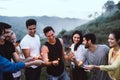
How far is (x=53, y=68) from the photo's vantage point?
6.71 metres

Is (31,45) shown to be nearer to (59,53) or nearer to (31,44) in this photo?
(31,44)

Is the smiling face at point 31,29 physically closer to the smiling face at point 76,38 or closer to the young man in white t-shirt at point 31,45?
the young man in white t-shirt at point 31,45

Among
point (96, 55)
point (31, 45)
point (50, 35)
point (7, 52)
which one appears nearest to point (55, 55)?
point (50, 35)

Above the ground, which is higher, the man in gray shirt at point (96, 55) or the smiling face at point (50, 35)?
the smiling face at point (50, 35)

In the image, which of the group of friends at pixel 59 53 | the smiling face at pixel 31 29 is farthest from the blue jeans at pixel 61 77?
the smiling face at pixel 31 29

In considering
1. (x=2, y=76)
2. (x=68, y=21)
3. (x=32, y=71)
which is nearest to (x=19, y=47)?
(x=32, y=71)

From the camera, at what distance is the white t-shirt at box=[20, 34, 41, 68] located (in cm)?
673

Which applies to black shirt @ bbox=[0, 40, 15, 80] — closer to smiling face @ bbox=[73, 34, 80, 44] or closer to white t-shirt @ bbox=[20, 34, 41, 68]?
white t-shirt @ bbox=[20, 34, 41, 68]

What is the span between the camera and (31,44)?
22.2 ft

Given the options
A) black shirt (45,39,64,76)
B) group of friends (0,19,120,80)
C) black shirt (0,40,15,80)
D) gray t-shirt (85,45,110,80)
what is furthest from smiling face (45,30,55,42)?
black shirt (0,40,15,80)

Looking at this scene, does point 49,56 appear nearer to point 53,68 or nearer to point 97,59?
point 53,68

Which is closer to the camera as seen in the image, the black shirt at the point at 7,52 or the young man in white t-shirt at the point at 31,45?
the black shirt at the point at 7,52

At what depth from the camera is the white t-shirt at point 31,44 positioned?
265 inches

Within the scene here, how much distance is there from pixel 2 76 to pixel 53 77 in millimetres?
1710
